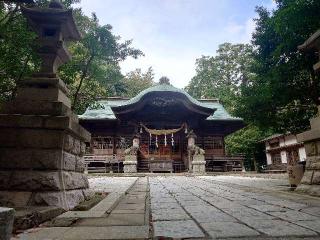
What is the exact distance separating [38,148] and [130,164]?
16207mm

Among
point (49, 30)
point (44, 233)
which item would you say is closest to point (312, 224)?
point (44, 233)

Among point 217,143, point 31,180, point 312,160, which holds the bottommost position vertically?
point 31,180

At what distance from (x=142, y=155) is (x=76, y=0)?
16515 mm

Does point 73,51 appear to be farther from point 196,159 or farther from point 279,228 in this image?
point 196,159

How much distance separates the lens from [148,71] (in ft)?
162

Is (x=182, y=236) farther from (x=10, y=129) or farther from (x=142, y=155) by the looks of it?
(x=142, y=155)

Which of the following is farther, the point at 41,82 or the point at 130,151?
the point at 130,151

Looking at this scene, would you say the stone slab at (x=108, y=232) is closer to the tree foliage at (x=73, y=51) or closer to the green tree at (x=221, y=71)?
the tree foliage at (x=73, y=51)

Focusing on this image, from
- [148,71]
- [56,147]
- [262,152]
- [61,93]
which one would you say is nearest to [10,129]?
[56,147]

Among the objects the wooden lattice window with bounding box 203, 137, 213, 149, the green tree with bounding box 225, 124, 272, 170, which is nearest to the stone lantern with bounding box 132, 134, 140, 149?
the wooden lattice window with bounding box 203, 137, 213, 149

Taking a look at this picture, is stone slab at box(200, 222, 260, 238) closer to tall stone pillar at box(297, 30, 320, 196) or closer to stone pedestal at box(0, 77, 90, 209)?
stone pedestal at box(0, 77, 90, 209)

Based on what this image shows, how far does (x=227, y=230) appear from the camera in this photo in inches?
112

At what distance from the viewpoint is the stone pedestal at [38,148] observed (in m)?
4.07

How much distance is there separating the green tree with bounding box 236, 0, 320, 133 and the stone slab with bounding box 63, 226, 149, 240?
23.6 ft
